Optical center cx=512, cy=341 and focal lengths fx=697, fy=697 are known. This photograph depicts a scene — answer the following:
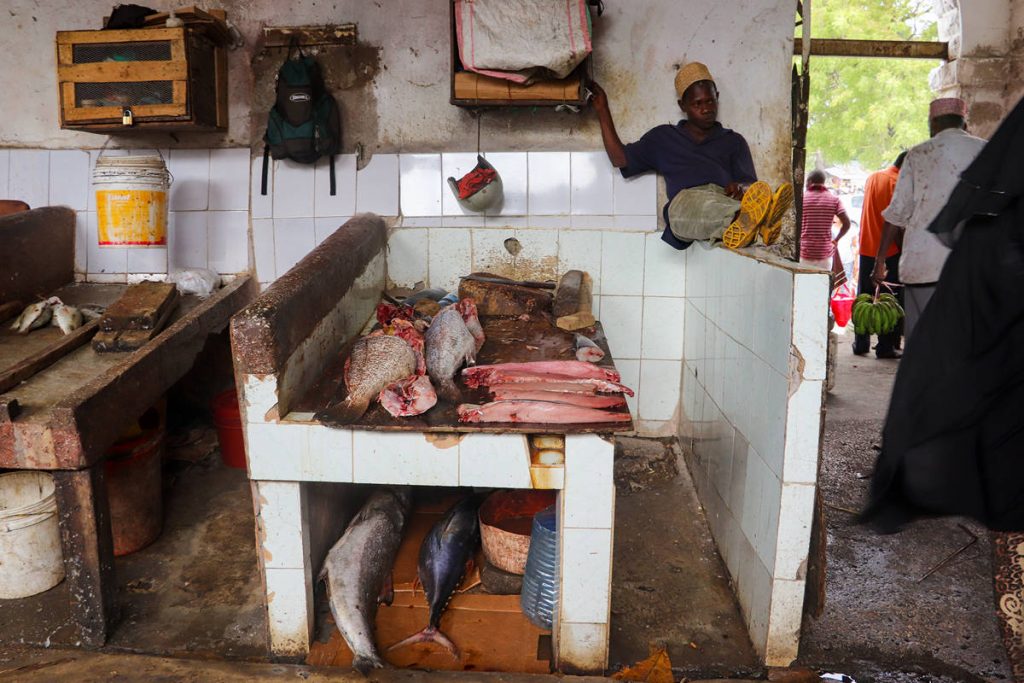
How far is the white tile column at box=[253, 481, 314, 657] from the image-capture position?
2350 mm

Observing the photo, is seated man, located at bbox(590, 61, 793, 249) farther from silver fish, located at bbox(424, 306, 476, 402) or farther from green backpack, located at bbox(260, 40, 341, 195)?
green backpack, located at bbox(260, 40, 341, 195)

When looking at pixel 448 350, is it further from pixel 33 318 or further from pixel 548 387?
pixel 33 318

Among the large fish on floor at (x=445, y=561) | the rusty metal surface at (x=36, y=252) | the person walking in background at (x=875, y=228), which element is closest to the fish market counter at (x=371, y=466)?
the large fish on floor at (x=445, y=561)

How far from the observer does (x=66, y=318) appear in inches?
139

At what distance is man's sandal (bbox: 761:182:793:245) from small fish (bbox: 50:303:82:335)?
11.0 ft

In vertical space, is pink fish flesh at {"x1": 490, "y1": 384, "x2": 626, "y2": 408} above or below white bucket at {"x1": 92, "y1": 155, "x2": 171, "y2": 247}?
below

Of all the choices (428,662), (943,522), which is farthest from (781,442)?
(943,522)

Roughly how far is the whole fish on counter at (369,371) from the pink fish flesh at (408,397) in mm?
52

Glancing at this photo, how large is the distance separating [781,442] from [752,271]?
70 centimetres

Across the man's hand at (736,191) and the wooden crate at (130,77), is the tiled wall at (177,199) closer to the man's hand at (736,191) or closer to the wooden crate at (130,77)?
the wooden crate at (130,77)

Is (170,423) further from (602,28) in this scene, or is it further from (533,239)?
(602,28)

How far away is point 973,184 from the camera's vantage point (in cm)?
139

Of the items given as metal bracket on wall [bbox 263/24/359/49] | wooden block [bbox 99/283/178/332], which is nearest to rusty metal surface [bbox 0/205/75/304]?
wooden block [bbox 99/283/178/332]

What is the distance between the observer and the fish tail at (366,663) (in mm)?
2252
